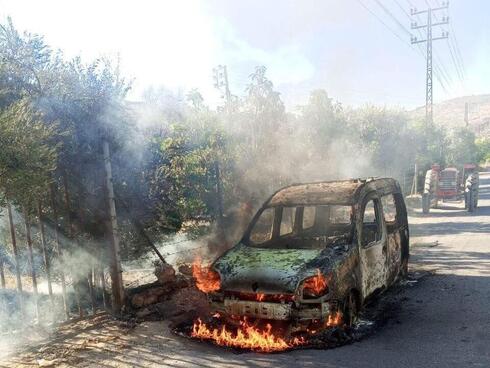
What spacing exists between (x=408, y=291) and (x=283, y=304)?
3378mm

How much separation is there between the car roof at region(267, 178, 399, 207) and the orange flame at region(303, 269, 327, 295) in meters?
1.46

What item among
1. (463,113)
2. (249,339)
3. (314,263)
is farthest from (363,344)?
(463,113)

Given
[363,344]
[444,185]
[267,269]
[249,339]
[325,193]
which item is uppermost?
[325,193]

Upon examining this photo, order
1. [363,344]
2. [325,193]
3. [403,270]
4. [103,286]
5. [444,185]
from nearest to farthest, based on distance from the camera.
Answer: [363,344], [325,193], [103,286], [403,270], [444,185]

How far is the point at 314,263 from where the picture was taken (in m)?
4.83

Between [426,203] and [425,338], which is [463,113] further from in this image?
[425,338]

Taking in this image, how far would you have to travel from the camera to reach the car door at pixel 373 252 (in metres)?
5.55

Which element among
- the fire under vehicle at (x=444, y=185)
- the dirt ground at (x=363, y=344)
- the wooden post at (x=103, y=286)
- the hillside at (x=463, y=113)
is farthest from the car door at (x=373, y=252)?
the hillside at (x=463, y=113)

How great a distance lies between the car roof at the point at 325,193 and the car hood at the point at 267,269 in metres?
0.93

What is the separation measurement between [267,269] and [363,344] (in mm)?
1403

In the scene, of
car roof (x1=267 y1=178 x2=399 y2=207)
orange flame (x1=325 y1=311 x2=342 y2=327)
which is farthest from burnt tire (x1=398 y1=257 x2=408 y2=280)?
orange flame (x1=325 y1=311 x2=342 y2=327)

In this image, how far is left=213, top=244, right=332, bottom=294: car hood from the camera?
470cm

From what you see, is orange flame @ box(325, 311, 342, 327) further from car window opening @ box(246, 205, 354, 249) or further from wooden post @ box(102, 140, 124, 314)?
wooden post @ box(102, 140, 124, 314)

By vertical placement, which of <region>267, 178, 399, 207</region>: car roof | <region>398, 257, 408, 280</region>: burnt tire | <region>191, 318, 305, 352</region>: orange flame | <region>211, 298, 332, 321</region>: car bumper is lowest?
<region>398, 257, 408, 280</region>: burnt tire
